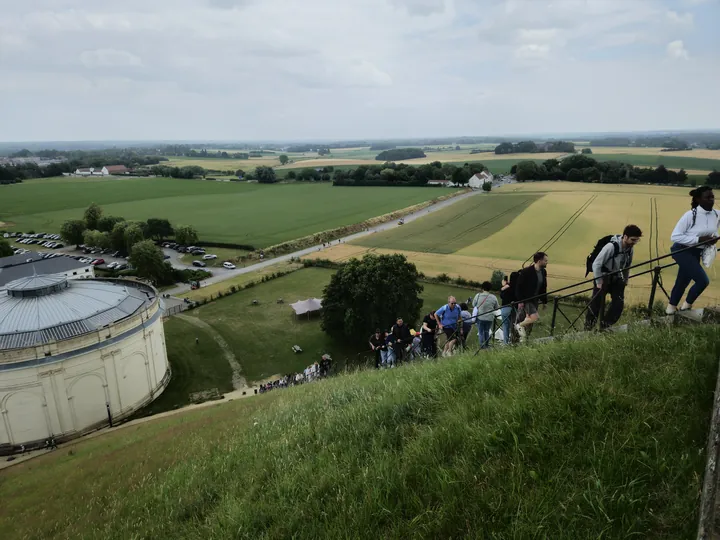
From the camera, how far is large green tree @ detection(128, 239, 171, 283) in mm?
50250

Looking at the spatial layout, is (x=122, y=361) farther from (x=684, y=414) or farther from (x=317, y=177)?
(x=317, y=177)

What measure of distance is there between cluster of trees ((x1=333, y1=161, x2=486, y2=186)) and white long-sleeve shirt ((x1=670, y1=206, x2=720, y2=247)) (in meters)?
122

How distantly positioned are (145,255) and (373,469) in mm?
51152

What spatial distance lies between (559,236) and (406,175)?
75.2m

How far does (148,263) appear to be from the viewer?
50500mm

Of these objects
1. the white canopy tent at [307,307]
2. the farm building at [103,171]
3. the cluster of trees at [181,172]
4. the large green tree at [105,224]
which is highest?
the farm building at [103,171]

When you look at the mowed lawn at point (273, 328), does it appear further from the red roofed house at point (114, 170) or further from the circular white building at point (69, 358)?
the red roofed house at point (114, 170)

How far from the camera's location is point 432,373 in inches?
352

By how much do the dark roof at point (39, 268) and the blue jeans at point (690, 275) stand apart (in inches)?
1919

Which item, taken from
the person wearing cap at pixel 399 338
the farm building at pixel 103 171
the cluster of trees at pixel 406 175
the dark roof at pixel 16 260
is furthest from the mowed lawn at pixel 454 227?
the farm building at pixel 103 171

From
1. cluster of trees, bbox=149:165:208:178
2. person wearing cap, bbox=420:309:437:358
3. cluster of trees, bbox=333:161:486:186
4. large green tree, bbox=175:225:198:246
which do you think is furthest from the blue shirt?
cluster of trees, bbox=149:165:208:178

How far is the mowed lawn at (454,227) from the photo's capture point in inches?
2538

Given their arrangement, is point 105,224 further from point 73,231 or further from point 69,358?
point 69,358

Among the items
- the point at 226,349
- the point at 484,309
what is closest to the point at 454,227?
the point at 226,349
